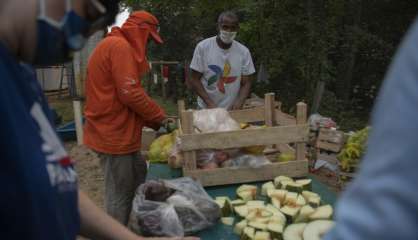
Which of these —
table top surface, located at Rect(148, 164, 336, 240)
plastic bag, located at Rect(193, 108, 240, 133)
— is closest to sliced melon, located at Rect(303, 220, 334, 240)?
table top surface, located at Rect(148, 164, 336, 240)

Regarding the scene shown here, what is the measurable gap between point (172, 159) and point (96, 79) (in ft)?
Result: 3.18

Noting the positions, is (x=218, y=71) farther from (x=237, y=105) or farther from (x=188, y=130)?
(x=188, y=130)

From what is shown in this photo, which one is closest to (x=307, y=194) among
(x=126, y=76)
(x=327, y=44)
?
(x=126, y=76)

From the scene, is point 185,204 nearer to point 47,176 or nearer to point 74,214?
point 74,214

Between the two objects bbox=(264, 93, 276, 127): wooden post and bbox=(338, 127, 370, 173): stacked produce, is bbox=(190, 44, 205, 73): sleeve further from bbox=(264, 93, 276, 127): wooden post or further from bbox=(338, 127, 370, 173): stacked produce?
bbox=(338, 127, 370, 173): stacked produce

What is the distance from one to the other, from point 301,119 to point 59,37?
241 centimetres

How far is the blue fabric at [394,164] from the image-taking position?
0.52m

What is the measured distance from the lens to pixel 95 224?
4.98 feet

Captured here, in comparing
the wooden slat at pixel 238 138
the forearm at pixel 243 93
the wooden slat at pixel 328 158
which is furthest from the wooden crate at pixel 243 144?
the wooden slat at pixel 328 158

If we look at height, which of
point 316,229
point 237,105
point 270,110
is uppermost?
point 270,110

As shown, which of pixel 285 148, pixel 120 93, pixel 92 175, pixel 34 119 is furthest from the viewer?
pixel 92 175

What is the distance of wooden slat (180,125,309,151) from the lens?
313cm

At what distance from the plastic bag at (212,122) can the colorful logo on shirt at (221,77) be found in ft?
4.78

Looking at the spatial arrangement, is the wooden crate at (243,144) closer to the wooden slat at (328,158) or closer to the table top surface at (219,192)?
the table top surface at (219,192)
